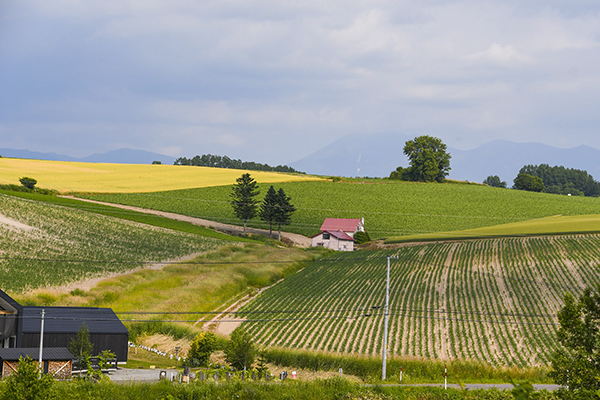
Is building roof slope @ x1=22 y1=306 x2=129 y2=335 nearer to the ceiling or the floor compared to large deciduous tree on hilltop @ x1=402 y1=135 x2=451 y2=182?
nearer to the floor

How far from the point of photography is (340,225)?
8681 centimetres

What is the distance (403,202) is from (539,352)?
81.3 meters

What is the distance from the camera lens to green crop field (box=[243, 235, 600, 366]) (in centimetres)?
3503

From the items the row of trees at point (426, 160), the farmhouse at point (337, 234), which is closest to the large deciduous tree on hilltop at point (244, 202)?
the farmhouse at point (337, 234)

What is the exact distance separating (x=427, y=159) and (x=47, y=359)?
129420mm

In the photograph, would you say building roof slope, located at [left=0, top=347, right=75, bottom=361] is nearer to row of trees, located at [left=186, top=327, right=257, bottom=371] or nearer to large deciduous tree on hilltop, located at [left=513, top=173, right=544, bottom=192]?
row of trees, located at [left=186, top=327, right=257, bottom=371]

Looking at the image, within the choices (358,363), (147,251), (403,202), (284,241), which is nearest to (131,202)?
(284,241)

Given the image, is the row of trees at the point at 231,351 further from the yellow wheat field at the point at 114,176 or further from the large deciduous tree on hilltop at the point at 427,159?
the large deciduous tree on hilltop at the point at 427,159

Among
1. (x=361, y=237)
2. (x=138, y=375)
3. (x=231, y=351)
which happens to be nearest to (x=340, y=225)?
(x=361, y=237)

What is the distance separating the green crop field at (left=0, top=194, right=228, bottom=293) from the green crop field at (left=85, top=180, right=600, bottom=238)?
21864mm

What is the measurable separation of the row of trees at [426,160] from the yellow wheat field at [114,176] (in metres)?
33.0

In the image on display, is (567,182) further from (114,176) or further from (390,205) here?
(114,176)

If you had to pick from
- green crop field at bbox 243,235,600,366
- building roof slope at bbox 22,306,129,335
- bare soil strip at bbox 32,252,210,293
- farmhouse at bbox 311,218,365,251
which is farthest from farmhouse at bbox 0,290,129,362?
farmhouse at bbox 311,218,365,251

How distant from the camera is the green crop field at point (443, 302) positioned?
115 feet
